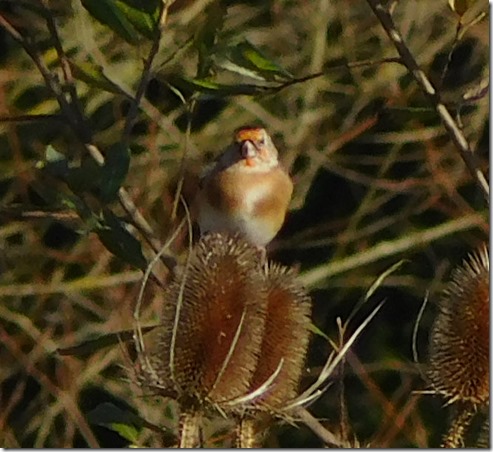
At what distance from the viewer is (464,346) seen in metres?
1.22

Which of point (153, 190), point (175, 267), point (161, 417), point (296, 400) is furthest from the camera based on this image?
point (153, 190)

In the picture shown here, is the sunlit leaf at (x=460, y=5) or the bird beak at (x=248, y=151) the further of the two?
the bird beak at (x=248, y=151)

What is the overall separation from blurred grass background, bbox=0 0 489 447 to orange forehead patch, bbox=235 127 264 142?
2.53 feet

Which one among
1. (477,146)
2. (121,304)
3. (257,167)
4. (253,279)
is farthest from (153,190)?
(253,279)

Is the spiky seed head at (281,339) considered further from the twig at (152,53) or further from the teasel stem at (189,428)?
the twig at (152,53)

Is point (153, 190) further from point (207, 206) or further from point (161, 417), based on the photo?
point (207, 206)

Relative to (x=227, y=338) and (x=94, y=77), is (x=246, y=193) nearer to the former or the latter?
(x=94, y=77)

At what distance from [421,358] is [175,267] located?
208 centimetres

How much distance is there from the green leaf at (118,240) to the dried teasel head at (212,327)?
114 mm

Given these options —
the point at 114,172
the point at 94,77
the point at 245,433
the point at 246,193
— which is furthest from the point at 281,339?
the point at 246,193

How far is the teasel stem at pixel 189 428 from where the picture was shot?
108 centimetres

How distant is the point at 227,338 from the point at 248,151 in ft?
3.01

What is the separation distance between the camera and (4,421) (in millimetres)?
3213

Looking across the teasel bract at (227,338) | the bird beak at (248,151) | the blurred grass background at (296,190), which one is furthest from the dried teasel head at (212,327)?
the blurred grass background at (296,190)
